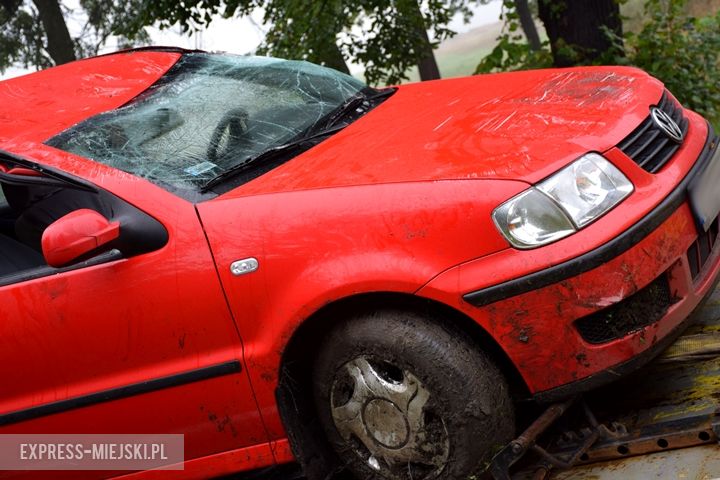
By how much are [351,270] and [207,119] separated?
48.2 inches

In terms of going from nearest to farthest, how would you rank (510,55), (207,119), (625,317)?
(625,317) → (207,119) → (510,55)

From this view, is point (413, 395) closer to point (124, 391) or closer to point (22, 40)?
point (124, 391)

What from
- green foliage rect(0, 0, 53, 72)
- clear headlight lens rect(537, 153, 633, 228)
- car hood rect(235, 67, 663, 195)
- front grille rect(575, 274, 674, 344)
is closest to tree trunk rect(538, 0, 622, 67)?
car hood rect(235, 67, 663, 195)

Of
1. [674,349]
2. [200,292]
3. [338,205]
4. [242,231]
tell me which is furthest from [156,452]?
[674,349]

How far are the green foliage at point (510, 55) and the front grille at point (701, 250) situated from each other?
15.7ft

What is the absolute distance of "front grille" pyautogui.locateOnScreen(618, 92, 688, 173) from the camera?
3.19 meters

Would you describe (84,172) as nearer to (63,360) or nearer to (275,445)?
(63,360)

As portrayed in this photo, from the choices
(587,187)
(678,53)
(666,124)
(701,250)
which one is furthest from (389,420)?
(678,53)

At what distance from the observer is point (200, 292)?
10.5 ft

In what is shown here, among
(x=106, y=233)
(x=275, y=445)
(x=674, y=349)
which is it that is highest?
(x=106, y=233)

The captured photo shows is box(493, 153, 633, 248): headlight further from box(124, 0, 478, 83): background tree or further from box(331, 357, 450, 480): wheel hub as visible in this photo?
box(124, 0, 478, 83): background tree

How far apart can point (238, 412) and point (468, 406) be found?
84 centimetres

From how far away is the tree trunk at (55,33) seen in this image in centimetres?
1436

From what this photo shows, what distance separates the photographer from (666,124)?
350 cm
